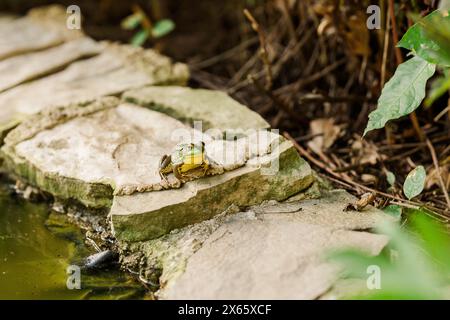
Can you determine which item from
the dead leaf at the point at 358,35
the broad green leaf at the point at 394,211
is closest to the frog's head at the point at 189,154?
the broad green leaf at the point at 394,211

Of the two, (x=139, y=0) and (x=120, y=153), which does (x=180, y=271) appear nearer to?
(x=120, y=153)

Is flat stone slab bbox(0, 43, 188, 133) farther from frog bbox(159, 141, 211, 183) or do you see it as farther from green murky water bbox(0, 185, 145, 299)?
frog bbox(159, 141, 211, 183)

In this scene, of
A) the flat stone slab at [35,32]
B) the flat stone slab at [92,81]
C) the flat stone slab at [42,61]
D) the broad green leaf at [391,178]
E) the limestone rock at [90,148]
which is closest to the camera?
the limestone rock at [90,148]

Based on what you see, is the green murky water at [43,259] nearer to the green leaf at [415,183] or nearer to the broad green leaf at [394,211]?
the broad green leaf at [394,211]

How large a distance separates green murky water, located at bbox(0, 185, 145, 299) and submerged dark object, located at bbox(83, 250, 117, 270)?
4cm

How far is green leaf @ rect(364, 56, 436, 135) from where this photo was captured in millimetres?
2373

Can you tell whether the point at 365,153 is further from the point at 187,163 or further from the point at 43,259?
the point at 43,259

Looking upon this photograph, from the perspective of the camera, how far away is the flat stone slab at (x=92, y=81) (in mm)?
3359

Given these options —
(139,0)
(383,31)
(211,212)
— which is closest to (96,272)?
(211,212)

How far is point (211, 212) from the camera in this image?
8.13ft

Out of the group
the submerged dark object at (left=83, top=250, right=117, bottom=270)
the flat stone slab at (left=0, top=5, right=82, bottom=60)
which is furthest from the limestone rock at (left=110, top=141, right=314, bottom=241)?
the flat stone slab at (left=0, top=5, right=82, bottom=60)

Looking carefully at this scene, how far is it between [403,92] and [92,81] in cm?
198

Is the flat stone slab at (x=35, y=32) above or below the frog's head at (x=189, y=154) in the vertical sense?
above

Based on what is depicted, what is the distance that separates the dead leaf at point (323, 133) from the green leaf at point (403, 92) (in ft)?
2.77
